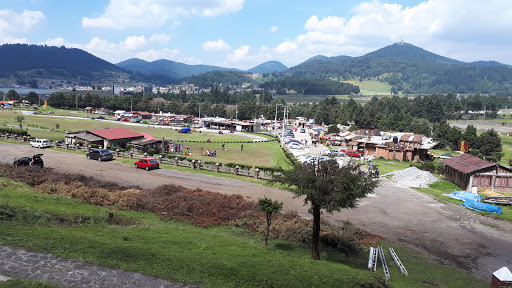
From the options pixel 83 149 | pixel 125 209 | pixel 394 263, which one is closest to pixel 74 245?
pixel 125 209

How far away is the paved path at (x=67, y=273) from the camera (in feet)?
36.8

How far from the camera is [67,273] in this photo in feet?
38.0

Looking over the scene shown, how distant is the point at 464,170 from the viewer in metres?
36.7

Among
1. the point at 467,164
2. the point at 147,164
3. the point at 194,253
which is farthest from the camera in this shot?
the point at 467,164

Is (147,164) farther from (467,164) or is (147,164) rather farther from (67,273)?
(467,164)

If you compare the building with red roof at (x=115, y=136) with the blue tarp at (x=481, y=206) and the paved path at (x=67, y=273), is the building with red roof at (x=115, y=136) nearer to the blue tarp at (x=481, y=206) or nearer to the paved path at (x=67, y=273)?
the paved path at (x=67, y=273)

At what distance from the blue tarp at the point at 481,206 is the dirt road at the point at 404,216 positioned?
101 cm

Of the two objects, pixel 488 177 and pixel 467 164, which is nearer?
pixel 488 177

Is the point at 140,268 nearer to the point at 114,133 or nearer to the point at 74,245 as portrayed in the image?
the point at 74,245

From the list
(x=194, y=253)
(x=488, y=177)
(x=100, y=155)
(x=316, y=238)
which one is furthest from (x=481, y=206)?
(x=100, y=155)

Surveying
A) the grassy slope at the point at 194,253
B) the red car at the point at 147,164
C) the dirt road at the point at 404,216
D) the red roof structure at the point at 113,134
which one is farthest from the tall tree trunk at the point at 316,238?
the red roof structure at the point at 113,134

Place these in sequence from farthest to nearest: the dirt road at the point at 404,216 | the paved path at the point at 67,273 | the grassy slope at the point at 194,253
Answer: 1. the dirt road at the point at 404,216
2. the grassy slope at the point at 194,253
3. the paved path at the point at 67,273

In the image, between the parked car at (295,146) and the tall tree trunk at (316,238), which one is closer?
the tall tree trunk at (316,238)

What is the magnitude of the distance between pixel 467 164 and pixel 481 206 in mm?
11343
